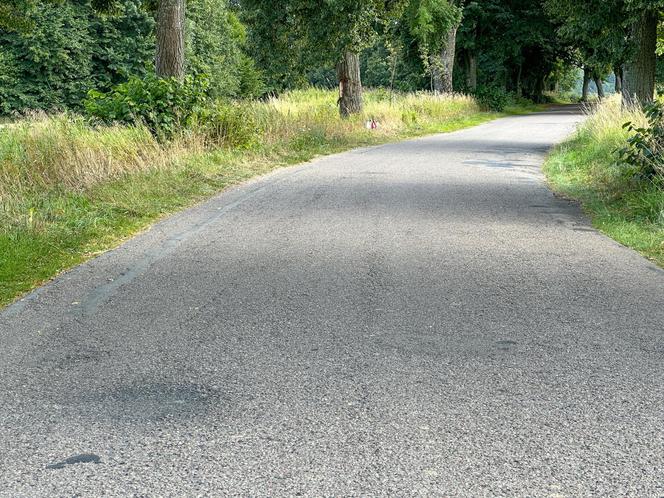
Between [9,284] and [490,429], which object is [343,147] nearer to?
[9,284]

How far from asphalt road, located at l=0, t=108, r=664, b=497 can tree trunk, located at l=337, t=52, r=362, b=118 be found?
19.8 meters

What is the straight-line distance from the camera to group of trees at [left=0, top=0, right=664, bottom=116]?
64.1 ft

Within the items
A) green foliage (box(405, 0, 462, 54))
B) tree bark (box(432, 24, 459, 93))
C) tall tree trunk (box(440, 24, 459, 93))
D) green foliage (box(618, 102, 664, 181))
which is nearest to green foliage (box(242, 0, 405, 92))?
green foliage (box(405, 0, 462, 54))

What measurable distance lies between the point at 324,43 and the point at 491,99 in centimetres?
2404

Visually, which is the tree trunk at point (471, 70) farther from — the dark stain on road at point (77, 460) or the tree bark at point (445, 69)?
the dark stain on road at point (77, 460)

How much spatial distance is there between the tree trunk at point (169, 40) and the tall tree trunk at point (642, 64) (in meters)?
10.7

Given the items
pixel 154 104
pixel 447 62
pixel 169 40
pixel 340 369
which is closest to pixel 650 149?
pixel 340 369

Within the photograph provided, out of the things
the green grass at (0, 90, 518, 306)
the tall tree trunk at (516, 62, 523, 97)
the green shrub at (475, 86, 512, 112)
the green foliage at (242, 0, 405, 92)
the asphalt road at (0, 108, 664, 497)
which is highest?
the green foliage at (242, 0, 405, 92)

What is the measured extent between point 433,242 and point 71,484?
5923 mm

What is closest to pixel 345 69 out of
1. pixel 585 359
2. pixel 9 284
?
pixel 9 284

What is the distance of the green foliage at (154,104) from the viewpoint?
51.4ft

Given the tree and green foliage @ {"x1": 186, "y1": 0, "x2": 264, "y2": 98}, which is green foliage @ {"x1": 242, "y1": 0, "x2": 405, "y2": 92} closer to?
the tree

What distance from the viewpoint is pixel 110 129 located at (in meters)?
14.5

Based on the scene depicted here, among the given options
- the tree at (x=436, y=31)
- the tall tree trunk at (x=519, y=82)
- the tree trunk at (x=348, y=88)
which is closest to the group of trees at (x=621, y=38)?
the tree trunk at (x=348, y=88)
